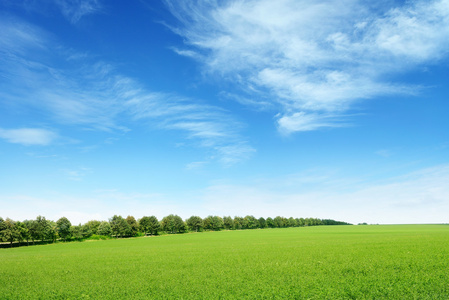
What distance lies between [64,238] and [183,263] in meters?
107

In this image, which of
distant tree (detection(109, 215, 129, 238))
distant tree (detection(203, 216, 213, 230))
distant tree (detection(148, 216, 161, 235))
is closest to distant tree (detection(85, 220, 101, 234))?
distant tree (detection(109, 215, 129, 238))

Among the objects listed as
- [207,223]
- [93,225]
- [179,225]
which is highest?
[93,225]

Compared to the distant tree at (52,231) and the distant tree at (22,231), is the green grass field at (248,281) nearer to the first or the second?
the distant tree at (22,231)

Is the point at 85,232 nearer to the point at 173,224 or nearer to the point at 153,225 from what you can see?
the point at 153,225

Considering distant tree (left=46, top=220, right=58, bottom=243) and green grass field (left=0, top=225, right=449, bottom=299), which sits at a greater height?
distant tree (left=46, top=220, right=58, bottom=243)

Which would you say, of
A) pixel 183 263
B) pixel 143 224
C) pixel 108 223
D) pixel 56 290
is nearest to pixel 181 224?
pixel 143 224

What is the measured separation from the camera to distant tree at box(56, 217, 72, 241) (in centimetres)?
11262

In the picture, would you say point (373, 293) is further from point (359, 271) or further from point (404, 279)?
point (359, 271)

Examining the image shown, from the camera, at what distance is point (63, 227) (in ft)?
370

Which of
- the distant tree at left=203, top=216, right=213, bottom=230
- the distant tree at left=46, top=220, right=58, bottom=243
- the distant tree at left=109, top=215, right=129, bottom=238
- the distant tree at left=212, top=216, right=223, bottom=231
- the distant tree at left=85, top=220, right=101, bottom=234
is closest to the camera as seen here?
the distant tree at left=46, top=220, right=58, bottom=243

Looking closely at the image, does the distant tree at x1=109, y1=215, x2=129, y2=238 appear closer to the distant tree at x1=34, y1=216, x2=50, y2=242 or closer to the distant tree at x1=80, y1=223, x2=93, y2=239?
the distant tree at x1=80, y1=223, x2=93, y2=239

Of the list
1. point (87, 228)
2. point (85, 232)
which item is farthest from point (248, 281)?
point (87, 228)

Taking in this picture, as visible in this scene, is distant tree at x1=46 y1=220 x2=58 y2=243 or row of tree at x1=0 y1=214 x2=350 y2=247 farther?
distant tree at x1=46 y1=220 x2=58 y2=243

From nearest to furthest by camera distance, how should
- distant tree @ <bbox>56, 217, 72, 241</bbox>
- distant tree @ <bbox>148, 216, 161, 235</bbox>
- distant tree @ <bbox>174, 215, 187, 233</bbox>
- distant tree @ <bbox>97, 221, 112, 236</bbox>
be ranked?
distant tree @ <bbox>56, 217, 72, 241</bbox>
distant tree @ <bbox>97, 221, 112, 236</bbox>
distant tree @ <bbox>148, 216, 161, 235</bbox>
distant tree @ <bbox>174, 215, 187, 233</bbox>
